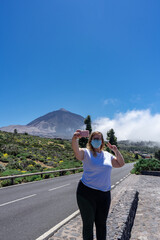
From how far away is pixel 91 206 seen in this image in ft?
8.12

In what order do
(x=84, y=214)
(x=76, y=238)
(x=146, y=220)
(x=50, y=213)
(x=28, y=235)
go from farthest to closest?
(x=50, y=213) → (x=146, y=220) → (x=28, y=235) → (x=76, y=238) → (x=84, y=214)

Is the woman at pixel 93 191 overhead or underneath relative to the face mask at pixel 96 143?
underneath

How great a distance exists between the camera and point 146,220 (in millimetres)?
5602

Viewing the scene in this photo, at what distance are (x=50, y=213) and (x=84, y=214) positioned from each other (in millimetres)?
4223

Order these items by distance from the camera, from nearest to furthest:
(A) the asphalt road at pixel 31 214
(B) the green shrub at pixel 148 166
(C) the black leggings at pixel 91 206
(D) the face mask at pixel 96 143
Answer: (C) the black leggings at pixel 91 206 < (D) the face mask at pixel 96 143 < (A) the asphalt road at pixel 31 214 < (B) the green shrub at pixel 148 166

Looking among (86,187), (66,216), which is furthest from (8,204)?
(86,187)

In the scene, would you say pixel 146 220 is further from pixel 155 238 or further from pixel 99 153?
pixel 99 153

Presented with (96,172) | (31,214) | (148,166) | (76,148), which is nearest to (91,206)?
(96,172)

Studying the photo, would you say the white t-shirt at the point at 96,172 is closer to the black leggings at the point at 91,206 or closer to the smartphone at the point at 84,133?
the black leggings at the point at 91,206

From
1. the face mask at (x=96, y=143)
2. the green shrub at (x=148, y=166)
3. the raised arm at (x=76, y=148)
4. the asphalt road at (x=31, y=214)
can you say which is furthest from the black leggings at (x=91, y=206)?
the green shrub at (x=148, y=166)

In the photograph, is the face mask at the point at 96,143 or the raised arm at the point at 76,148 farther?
the face mask at the point at 96,143

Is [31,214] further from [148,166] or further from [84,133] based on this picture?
[148,166]

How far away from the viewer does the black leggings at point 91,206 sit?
2.48 m

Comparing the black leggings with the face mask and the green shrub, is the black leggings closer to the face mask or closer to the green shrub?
the face mask
